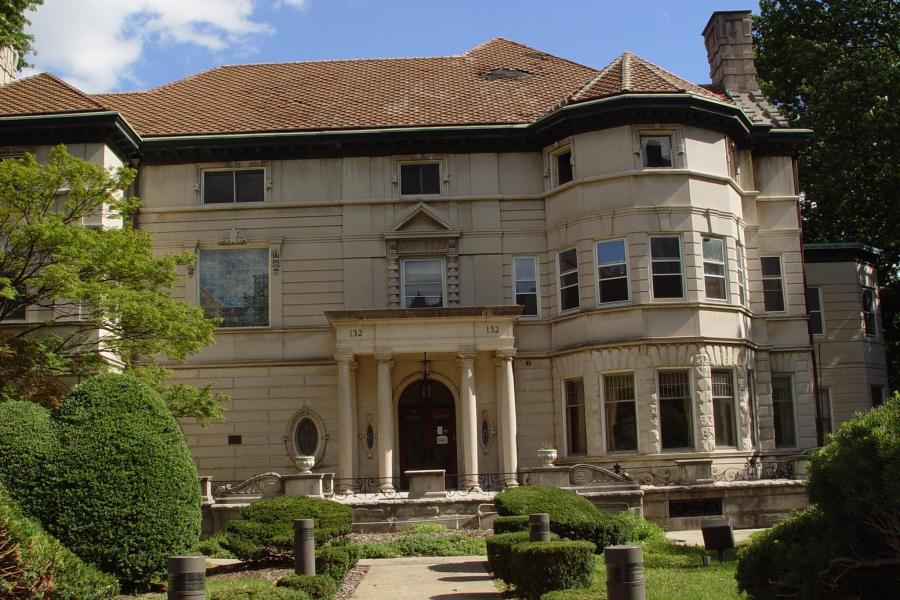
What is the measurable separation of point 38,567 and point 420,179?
19.3 meters

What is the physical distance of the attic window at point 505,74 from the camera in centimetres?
3200

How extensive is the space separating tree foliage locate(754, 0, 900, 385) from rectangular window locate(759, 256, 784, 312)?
29.8ft

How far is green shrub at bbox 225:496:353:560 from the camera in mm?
16234

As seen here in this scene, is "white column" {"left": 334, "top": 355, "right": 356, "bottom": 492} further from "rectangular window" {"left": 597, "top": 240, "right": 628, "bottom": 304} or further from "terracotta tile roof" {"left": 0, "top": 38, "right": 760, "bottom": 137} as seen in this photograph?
"terracotta tile roof" {"left": 0, "top": 38, "right": 760, "bottom": 137}

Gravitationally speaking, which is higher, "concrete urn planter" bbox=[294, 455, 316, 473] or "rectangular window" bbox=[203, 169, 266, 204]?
"rectangular window" bbox=[203, 169, 266, 204]

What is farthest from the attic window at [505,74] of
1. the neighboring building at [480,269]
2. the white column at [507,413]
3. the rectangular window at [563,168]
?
the white column at [507,413]

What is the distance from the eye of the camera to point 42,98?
2684cm

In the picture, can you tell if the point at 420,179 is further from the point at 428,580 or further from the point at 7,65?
the point at 428,580

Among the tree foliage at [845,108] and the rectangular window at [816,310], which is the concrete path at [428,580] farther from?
the tree foliage at [845,108]

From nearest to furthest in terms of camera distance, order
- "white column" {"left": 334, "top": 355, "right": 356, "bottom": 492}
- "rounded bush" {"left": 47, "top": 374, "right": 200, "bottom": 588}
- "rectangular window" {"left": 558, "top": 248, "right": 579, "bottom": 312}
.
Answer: "rounded bush" {"left": 47, "top": 374, "right": 200, "bottom": 588}
"white column" {"left": 334, "top": 355, "right": 356, "bottom": 492}
"rectangular window" {"left": 558, "top": 248, "right": 579, "bottom": 312}

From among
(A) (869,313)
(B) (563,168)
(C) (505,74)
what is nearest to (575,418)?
(B) (563,168)

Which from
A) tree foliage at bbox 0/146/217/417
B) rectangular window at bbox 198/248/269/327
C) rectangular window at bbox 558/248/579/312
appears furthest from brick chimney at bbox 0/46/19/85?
rectangular window at bbox 558/248/579/312

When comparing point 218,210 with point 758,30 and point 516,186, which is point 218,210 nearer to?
point 516,186

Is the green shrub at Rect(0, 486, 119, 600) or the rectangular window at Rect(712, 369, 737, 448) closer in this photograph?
the green shrub at Rect(0, 486, 119, 600)
